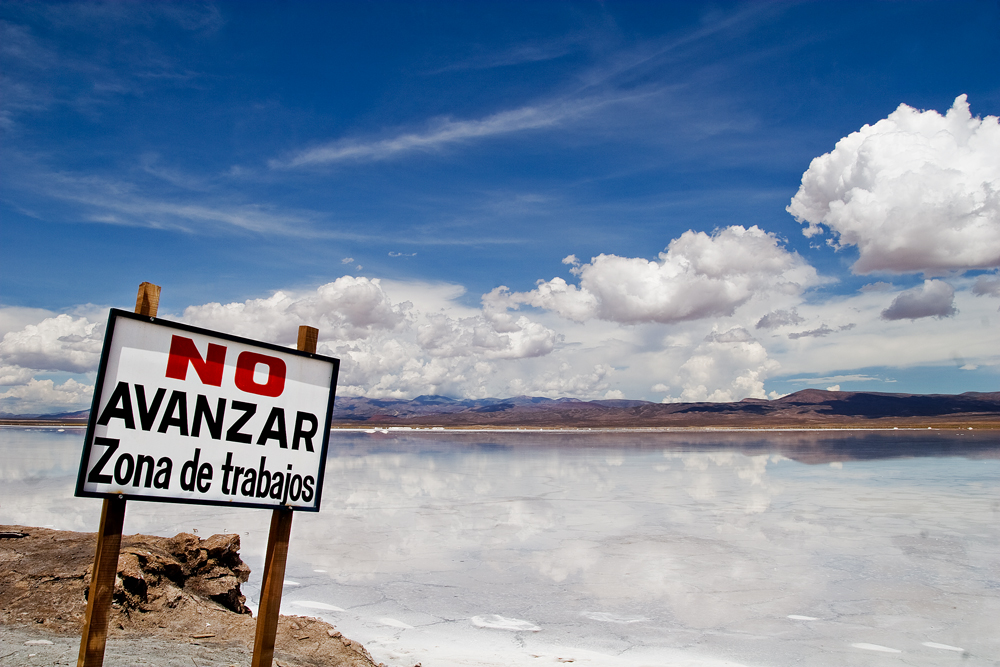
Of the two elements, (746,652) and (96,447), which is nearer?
(96,447)

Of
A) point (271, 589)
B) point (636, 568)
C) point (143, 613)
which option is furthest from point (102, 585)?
point (636, 568)

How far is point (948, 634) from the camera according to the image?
6.44m

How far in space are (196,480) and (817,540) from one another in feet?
36.4

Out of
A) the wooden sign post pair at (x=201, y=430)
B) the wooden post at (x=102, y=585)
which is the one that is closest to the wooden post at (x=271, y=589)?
the wooden sign post pair at (x=201, y=430)

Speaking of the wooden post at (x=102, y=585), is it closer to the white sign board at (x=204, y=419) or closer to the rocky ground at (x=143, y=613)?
the white sign board at (x=204, y=419)

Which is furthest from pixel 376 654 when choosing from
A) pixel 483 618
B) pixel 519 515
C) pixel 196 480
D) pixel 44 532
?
pixel 519 515

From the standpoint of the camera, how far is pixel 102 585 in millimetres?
2830

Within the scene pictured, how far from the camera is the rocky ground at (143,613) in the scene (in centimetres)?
477

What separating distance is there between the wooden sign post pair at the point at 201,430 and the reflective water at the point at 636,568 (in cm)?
322

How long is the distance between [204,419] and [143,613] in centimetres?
378

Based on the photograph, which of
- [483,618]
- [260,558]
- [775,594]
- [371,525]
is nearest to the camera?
[483,618]

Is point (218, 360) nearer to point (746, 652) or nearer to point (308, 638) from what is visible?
point (308, 638)

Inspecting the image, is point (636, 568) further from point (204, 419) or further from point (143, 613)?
point (204, 419)

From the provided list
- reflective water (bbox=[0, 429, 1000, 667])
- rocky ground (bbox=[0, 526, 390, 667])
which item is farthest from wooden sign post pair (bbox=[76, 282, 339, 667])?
reflective water (bbox=[0, 429, 1000, 667])
